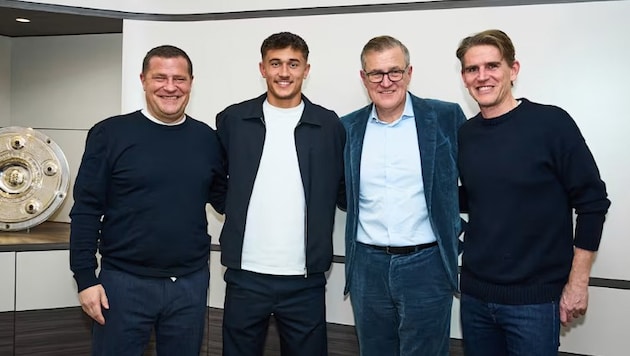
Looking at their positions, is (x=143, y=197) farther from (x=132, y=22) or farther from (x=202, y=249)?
(x=132, y=22)

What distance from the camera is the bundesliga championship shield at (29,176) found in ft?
10.3

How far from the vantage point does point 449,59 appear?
105 inches

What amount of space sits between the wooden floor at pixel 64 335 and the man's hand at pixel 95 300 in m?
0.96

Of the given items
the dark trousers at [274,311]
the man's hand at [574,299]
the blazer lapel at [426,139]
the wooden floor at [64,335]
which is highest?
the blazer lapel at [426,139]

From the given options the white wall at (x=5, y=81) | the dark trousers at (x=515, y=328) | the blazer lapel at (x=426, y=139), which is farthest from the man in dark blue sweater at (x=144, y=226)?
A: the white wall at (x=5, y=81)

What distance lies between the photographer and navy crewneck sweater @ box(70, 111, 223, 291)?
86.1 inches

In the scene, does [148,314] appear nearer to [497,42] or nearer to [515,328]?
[515,328]

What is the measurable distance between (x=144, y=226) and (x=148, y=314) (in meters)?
0.31

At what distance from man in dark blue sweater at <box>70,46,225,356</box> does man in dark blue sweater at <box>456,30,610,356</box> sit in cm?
101

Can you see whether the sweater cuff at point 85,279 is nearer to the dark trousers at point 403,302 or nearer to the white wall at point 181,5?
the dark trousers at point 403,302

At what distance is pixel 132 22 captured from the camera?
314 centimetres

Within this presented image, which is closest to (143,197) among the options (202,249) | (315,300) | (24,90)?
(202,249)

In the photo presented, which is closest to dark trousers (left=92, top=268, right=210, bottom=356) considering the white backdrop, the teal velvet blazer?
the white backdrop

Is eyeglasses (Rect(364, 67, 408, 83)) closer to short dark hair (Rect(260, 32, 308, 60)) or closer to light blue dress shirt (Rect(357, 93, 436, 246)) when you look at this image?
light blue dress shirt (Rect(357, 93, 436, 246))
